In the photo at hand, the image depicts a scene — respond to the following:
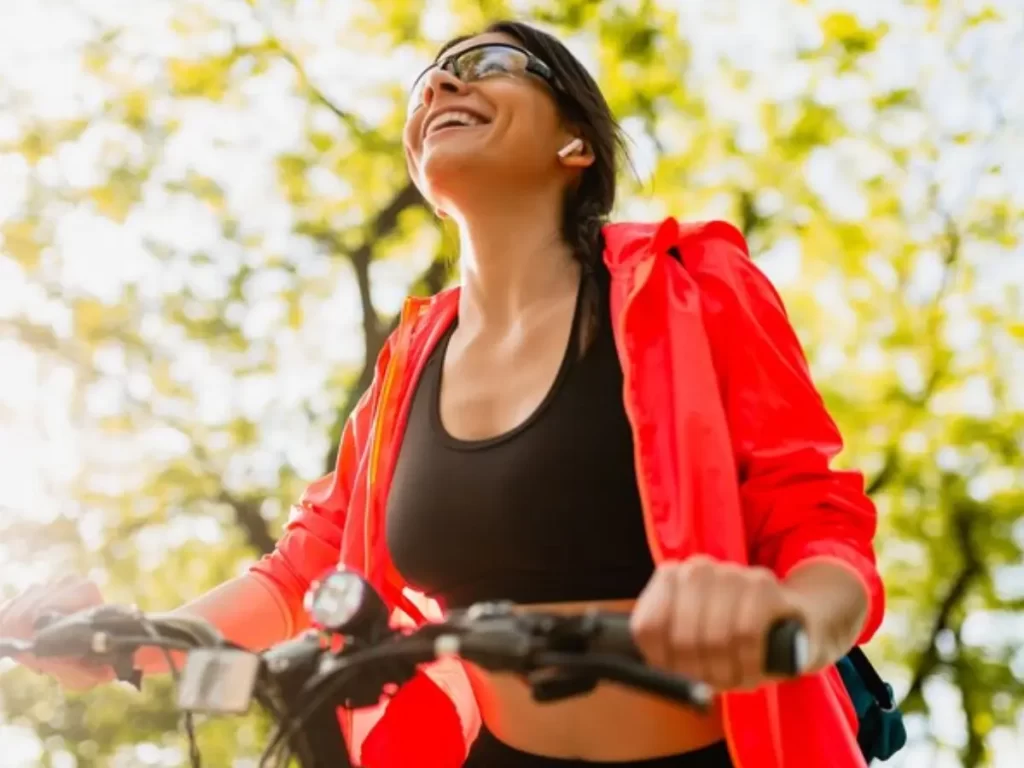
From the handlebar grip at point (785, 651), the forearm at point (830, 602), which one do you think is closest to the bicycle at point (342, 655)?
the handlebar grip at point (785, 651)

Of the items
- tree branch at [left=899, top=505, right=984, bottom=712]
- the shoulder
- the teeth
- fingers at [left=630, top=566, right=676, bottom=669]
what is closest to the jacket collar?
the shoulder

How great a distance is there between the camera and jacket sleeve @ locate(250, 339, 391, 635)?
2.21 meters

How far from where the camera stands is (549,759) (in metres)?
1.74

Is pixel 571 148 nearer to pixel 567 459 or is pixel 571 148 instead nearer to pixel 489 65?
pixel 489 65

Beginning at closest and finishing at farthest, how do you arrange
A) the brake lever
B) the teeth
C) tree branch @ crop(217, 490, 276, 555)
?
the brake lever, the teeth, tree branch @ crop(217, 490, 276, 555)

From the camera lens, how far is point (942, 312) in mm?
10398

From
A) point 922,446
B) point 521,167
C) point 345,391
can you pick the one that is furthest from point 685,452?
point 922,446

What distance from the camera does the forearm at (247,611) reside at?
2072mm

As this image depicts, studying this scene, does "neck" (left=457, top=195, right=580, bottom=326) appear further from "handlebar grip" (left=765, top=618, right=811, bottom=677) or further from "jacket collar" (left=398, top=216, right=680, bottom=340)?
"handlebar grip" (left=765, top=618, right=811, bottom=677)

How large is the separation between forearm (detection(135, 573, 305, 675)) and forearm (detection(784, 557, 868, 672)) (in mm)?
1062

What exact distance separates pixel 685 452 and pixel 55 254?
8.41 meters

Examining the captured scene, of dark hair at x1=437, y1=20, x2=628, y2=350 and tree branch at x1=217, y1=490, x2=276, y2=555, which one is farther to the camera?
tree branch at x1=217, y1=490, x2=276, y2=555

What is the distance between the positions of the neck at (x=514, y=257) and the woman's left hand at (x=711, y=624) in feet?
3.52

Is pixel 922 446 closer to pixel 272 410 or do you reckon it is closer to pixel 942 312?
pixel 942 312
